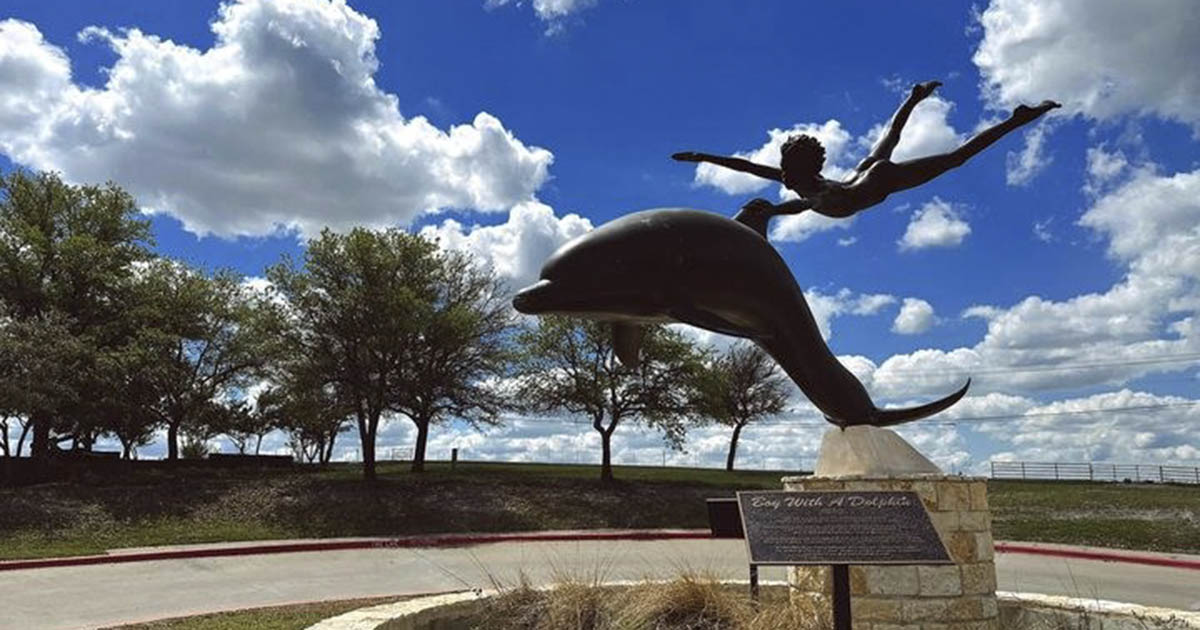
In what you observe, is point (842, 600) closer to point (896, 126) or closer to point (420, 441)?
point (896, 126)

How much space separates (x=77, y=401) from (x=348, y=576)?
1625cm

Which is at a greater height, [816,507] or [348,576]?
[816,507]

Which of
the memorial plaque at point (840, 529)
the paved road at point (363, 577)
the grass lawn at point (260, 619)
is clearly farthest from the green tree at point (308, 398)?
the memorial plaque at point (840, 529)

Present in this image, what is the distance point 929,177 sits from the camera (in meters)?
8.55

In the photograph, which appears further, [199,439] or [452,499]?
[199,439]

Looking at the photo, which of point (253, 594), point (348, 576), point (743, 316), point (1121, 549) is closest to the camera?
point (743, 316)

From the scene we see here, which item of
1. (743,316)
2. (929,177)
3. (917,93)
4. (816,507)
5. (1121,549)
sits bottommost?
(1121,549)

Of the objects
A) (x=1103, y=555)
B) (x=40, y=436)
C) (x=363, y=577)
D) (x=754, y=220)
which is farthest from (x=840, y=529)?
(x=40, y=436)

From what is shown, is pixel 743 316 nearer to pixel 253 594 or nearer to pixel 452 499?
pixel 253 594

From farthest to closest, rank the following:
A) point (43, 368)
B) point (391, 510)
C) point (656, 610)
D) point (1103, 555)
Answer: point (43, 368)
point (391, 510)
point (1103, 555)
point (656, 610)

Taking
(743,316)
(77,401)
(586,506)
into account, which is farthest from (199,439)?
(743,316)

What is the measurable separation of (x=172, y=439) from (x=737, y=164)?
94.1 feet

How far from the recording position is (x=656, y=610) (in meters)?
7.41

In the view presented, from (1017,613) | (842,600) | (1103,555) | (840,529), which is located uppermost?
(840,529)
